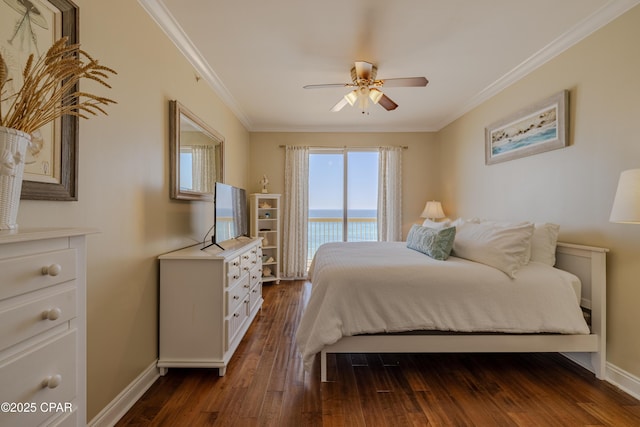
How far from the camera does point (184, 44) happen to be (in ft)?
7.95

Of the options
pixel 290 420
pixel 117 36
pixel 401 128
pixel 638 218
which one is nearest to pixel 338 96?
pixel 401 128

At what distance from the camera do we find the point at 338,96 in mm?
3662

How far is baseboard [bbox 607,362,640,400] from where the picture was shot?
1900mm

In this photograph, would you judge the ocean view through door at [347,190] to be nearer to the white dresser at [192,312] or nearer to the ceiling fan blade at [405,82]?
the ceiling fan blade at [405,82]

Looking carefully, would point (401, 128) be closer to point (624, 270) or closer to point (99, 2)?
point (624, 270)

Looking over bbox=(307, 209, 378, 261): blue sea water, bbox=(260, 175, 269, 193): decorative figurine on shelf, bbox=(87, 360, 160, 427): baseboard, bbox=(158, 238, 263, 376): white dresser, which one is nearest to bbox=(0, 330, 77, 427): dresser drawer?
bbox=(87, 360, 160, 427): baseboard

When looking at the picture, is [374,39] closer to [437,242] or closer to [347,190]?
[437,242]

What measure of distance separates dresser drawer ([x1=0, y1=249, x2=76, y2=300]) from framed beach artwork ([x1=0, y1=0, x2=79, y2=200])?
0.52 metres

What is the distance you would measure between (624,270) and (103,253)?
3245 millimetres

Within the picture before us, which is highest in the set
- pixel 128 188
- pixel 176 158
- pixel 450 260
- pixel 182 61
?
pixel 182 61

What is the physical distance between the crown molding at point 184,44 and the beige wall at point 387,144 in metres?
1.41

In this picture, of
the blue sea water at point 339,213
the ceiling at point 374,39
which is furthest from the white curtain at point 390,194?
the ceiling at point 374,39

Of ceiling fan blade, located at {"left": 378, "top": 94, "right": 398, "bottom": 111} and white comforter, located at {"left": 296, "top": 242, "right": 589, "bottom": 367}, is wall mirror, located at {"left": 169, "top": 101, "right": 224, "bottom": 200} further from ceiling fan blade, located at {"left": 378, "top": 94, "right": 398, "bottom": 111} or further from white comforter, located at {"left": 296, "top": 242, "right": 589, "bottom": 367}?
ceiling fan blade, located at {"left": 378, "top": 94, "right": 398, "bottom": 111}

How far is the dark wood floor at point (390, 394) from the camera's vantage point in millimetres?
1707
